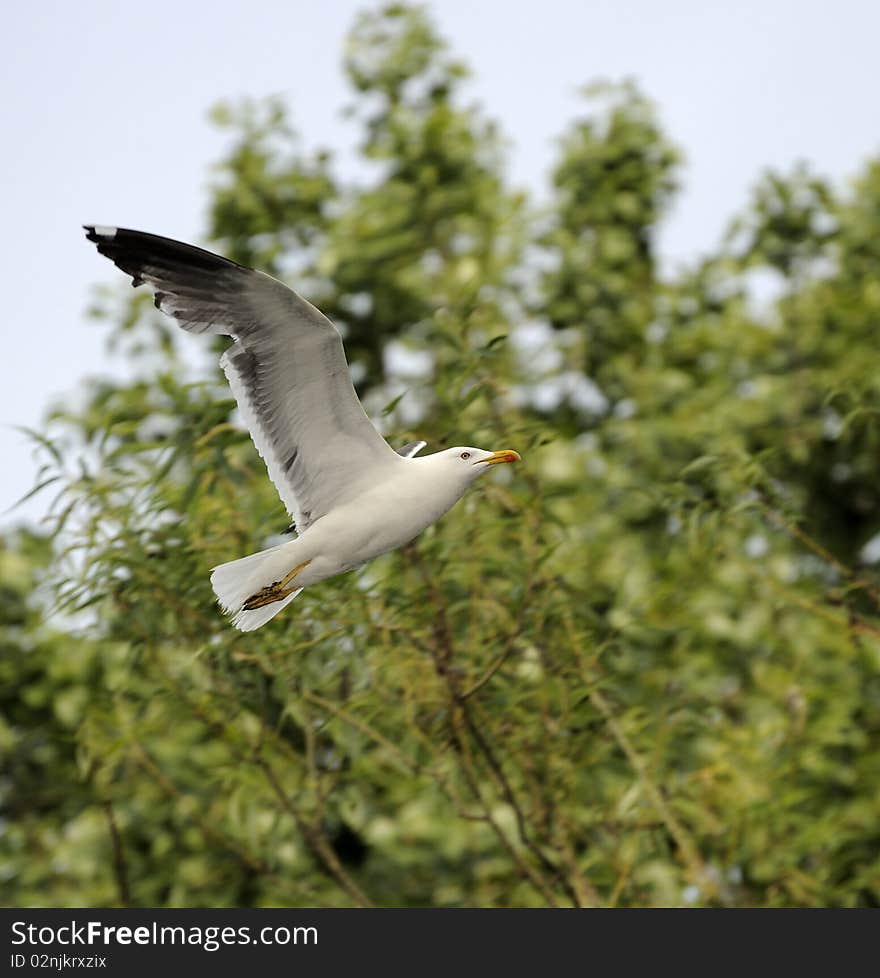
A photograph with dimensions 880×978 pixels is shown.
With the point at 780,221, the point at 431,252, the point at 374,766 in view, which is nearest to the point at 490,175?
the point at 431,252

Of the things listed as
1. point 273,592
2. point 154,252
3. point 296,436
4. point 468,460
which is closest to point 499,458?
point 468,460

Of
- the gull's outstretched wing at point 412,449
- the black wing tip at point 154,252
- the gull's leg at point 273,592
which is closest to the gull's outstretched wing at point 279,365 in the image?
the black wing tip at point 154,252

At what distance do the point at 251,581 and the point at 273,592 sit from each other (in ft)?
0.26

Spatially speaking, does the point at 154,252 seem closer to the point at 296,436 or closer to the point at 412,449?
the point at 296,436

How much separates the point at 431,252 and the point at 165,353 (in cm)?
191

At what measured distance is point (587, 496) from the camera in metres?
6.97

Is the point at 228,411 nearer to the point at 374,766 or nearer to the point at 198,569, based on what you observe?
the point at 198,569

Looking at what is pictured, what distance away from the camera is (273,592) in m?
3.59

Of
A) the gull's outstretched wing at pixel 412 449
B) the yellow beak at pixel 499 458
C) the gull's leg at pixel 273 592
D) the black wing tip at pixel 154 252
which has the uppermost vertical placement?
the black wing tip at pixel 154 252

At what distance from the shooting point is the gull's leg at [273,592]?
3.53m

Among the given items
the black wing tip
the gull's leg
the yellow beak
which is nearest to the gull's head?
the yellow beak

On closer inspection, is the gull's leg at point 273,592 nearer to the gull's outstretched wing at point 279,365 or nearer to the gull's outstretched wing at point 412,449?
the gull's outstretched wing at point 279,365

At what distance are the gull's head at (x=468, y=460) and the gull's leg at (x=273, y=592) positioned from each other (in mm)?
422
